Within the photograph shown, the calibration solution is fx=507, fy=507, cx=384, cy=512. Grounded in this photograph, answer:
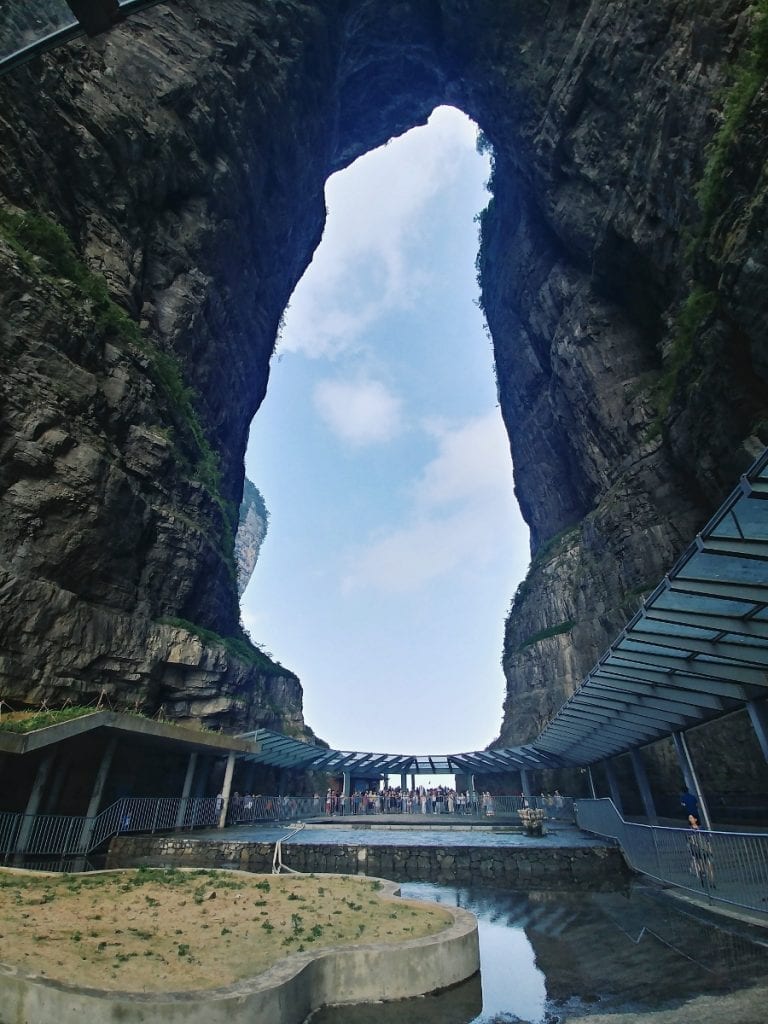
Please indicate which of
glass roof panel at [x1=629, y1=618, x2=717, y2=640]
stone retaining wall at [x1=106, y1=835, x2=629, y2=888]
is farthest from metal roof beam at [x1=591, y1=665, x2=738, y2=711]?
stone retaining wall at [x1=106, y1=835, x2=629, y2=888]

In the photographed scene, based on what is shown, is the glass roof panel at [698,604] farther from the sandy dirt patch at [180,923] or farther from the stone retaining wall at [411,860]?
the stone retaining wall at [411,860]

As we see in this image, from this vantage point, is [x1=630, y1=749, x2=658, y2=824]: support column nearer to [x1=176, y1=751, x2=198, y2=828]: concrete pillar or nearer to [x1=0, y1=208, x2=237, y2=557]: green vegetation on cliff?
[x1=176, y1=751, x2=198, y2=828]: concrete pillar

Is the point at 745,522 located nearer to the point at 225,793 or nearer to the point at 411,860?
the point at 411,860

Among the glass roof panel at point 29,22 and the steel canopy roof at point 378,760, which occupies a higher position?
the glass roof panel at point 29,22

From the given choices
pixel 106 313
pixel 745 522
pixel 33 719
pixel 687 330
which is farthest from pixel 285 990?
pixel 106 313

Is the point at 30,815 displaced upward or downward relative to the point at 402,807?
downward

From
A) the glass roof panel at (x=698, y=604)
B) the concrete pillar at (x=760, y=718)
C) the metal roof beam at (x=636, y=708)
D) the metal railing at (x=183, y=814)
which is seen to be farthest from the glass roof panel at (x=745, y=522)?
the metal railing at (x=183, y=814)

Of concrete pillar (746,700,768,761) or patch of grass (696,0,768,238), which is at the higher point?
patch of grass (696,0,768,238)
